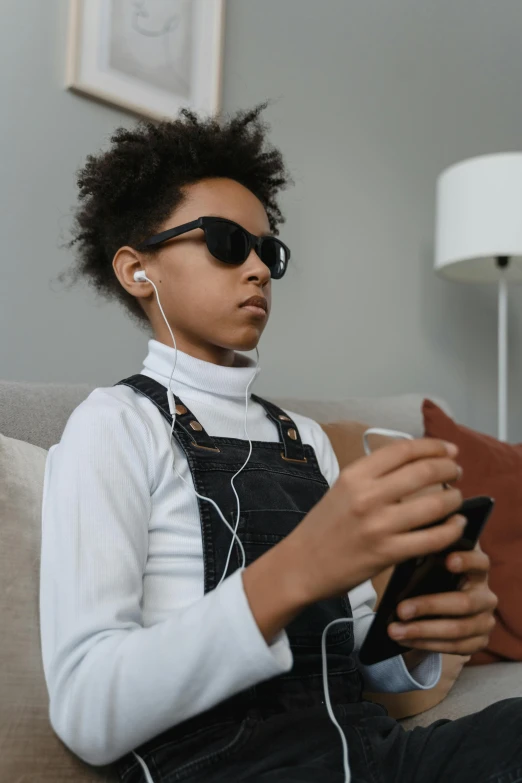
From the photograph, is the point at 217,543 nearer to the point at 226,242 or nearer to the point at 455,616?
the point at 455,616

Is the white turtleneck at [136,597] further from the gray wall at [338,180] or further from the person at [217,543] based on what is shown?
the gray wall at [338,180]

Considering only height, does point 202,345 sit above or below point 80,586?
above

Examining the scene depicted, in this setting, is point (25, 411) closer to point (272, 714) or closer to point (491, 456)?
point (272, 714)

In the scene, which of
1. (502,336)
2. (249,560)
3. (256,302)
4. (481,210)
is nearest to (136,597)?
(249,560)

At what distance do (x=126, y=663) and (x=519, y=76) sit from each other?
2857 mm

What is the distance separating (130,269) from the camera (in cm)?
116

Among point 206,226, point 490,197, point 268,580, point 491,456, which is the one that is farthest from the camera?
point 490,197

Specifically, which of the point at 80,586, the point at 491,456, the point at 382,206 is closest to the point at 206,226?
the point at 80,586

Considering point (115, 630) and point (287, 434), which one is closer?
point (115, 630)

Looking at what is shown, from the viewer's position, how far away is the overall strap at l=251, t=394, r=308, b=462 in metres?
1.08

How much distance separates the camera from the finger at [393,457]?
2.02ft

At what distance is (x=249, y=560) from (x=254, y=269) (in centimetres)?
42

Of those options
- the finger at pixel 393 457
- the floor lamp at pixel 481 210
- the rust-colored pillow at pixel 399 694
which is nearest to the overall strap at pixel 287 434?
the rust-colored pillow at pixel 399 694

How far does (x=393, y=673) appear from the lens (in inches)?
37.7
